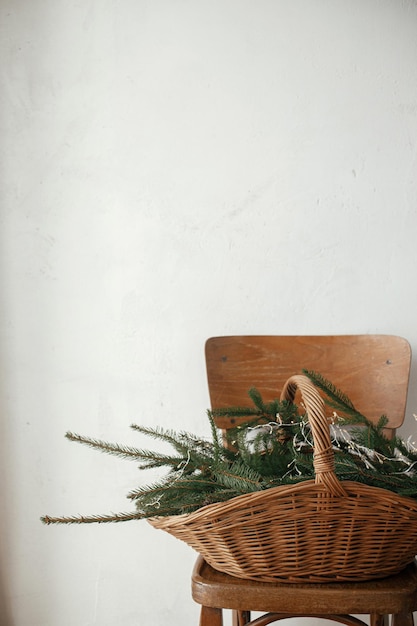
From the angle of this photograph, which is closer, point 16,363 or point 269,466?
point 269,466

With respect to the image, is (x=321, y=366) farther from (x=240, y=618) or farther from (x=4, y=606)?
(x=4, y=606)

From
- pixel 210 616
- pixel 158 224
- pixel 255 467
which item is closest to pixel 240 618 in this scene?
pixel 210 616

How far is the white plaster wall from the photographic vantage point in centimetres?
150

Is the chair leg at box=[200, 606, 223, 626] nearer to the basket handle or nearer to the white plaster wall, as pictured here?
the basket handle

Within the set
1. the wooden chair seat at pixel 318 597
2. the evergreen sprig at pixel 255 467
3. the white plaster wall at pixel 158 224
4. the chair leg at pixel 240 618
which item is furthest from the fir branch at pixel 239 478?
the white plaster wall at pixel 158 224

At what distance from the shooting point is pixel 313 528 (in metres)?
0.82

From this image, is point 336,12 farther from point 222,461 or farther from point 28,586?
point 28,586

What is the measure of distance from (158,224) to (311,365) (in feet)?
1.55

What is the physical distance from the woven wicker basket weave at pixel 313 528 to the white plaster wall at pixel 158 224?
67 cm

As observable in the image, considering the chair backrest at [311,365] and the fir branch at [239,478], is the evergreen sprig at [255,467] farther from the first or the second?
the chair backrest at [311,365]

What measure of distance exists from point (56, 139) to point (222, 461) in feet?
3.08

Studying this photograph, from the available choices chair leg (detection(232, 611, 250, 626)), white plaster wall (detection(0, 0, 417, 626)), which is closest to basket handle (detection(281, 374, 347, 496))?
chair leg (detection(232, 611, 250, 626))

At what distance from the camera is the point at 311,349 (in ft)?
4.55

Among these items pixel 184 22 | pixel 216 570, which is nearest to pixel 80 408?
pixel 216 570
